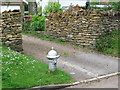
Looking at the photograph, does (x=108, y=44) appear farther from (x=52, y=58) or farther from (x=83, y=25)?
(x=52, y=58)

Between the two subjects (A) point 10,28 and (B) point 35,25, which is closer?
(A) point 10,28

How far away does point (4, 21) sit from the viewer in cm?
862

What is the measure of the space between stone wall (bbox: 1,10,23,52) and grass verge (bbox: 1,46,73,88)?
5.35ft

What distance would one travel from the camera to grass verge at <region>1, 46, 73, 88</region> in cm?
531

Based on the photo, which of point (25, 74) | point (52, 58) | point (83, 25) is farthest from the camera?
point (83, 25)

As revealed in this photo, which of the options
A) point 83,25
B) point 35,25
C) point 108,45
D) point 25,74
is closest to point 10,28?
point 25,74

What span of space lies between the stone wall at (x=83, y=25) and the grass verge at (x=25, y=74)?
4460mm

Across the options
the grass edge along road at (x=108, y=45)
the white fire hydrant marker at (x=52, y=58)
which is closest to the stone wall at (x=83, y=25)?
the grass edge along road at (x=108, y=45)

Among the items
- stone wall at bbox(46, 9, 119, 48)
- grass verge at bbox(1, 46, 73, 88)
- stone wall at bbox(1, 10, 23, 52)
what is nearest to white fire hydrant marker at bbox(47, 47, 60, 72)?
grass verge at bbox(1, 46, 73, 88)

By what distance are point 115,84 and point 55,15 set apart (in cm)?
775

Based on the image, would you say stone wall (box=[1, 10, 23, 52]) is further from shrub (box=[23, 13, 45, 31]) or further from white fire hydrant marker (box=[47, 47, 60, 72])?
shrub (box=[23, 13, 45, 31])

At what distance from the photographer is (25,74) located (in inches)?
235

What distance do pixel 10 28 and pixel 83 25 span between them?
427 cm

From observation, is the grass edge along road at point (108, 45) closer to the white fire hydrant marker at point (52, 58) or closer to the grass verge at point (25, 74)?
the grass verge at point (25, 74)
